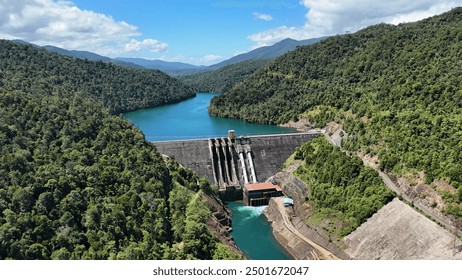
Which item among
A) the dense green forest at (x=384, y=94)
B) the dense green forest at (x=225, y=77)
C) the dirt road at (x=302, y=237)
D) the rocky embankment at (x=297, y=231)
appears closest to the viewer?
the dirt road at (x=302, y=237)

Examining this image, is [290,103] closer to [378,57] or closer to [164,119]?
[378,57]

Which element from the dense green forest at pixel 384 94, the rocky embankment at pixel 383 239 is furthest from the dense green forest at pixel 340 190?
the dense green forest at pixel 384 94

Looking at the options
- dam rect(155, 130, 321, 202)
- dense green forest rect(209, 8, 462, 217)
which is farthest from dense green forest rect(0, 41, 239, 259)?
dense green forest rect(209, 8, 462, 217)

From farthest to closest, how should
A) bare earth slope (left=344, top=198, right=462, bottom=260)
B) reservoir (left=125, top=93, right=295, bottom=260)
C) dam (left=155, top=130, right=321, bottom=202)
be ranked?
dam (left=155, top=130, right=321, bottom=202), reservoir (left=125, top=93, right=295, bottom=260), bare earth slope (left=344, top=198, right=462, bottom=260)

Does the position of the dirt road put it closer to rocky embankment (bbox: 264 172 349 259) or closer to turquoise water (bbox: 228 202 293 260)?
rocky embankment (bbox: 264 172 349 259)

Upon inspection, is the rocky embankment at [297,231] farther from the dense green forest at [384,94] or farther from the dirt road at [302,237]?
the dense green forest at [384,94]

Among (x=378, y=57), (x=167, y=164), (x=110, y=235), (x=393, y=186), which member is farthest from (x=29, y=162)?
(x=378, y=57)
